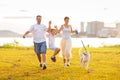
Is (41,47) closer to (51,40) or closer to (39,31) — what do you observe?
(39,31)

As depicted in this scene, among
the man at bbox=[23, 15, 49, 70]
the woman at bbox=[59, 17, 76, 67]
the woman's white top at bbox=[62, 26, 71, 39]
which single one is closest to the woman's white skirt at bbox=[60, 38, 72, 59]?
the woman at bbox=[59, 17, 76, 67]

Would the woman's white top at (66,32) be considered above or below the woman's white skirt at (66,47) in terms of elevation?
above

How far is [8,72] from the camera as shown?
14.9 meters

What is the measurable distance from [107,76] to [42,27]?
11.6 feet


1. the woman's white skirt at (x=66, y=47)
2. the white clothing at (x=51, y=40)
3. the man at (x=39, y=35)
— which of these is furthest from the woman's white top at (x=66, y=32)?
the white clothing at (x=51, y=40)

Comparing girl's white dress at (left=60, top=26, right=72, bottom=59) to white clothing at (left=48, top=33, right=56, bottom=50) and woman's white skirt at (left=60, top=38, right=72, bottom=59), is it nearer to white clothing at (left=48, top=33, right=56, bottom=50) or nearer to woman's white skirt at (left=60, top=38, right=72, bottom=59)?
woman's white skirt at (left=60, top=38, right=72, bottom=59)

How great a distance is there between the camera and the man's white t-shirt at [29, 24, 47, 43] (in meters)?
15.5

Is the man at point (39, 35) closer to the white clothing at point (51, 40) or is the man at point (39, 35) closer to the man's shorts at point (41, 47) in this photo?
the man's shorts at point (41, 47)

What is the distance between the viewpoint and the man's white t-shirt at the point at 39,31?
50.9 ft

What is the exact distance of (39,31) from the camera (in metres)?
15.5

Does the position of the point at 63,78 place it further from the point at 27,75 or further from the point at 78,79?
the point at 27,75

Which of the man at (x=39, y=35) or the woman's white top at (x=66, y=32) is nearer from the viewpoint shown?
the man at (x=39, y=35)

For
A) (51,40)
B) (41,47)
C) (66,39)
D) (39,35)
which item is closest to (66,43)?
(66,39)

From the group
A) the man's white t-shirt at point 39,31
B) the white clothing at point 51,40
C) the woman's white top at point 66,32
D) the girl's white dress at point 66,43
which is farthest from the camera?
the white clothing at point 51,40
